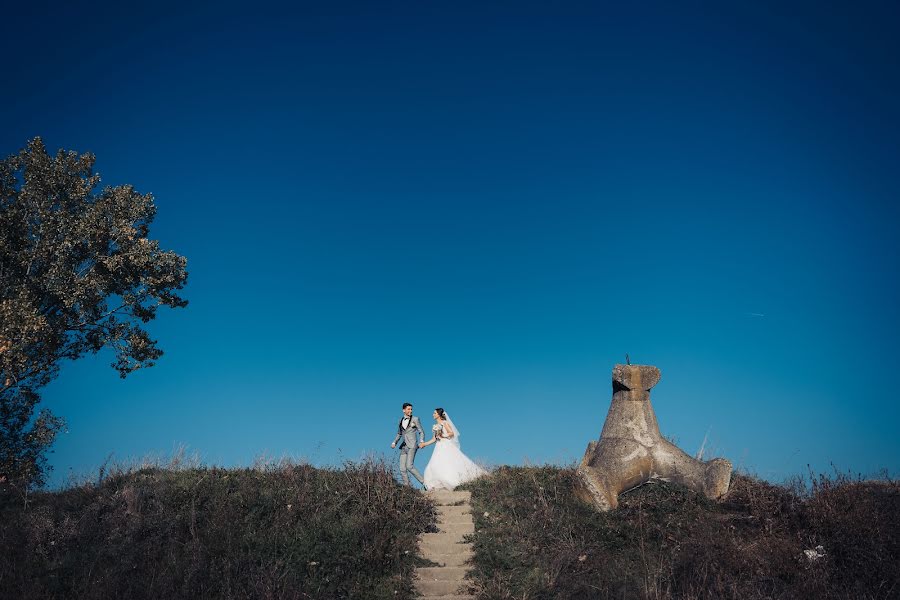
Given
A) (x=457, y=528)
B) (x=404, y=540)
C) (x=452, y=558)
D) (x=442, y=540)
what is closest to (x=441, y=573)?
(x=452, y=558)

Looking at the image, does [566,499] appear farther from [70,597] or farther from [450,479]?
[70,597]

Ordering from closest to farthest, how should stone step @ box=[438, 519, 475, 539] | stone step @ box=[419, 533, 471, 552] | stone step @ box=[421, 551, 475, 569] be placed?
stone step @ box=[421, 551, 475, 569] → stone step @ box=[419, 533, 471, 552] → stone step @ box=[438, 519, 475, 539]

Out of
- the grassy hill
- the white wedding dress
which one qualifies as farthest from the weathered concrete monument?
the white wedding dress

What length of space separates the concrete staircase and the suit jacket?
63.6 inches

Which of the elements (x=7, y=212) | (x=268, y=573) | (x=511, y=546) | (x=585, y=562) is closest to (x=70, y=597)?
Result: (x=268, y=573)

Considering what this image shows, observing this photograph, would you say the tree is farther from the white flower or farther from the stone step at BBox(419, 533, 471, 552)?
the white flower

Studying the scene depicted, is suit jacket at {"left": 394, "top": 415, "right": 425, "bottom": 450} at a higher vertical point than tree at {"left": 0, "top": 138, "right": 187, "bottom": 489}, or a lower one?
lower

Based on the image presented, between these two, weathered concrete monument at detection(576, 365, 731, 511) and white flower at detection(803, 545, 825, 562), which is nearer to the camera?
white flower at detection(803, 545, 825, 562)

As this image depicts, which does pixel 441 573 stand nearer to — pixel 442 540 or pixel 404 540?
pixel 404 540

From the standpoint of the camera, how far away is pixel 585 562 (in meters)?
12.4

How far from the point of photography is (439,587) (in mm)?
12180

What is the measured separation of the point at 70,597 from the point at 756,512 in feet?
47.3

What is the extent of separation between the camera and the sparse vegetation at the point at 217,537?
446 inches

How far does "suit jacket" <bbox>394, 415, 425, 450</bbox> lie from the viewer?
59.1 ft
